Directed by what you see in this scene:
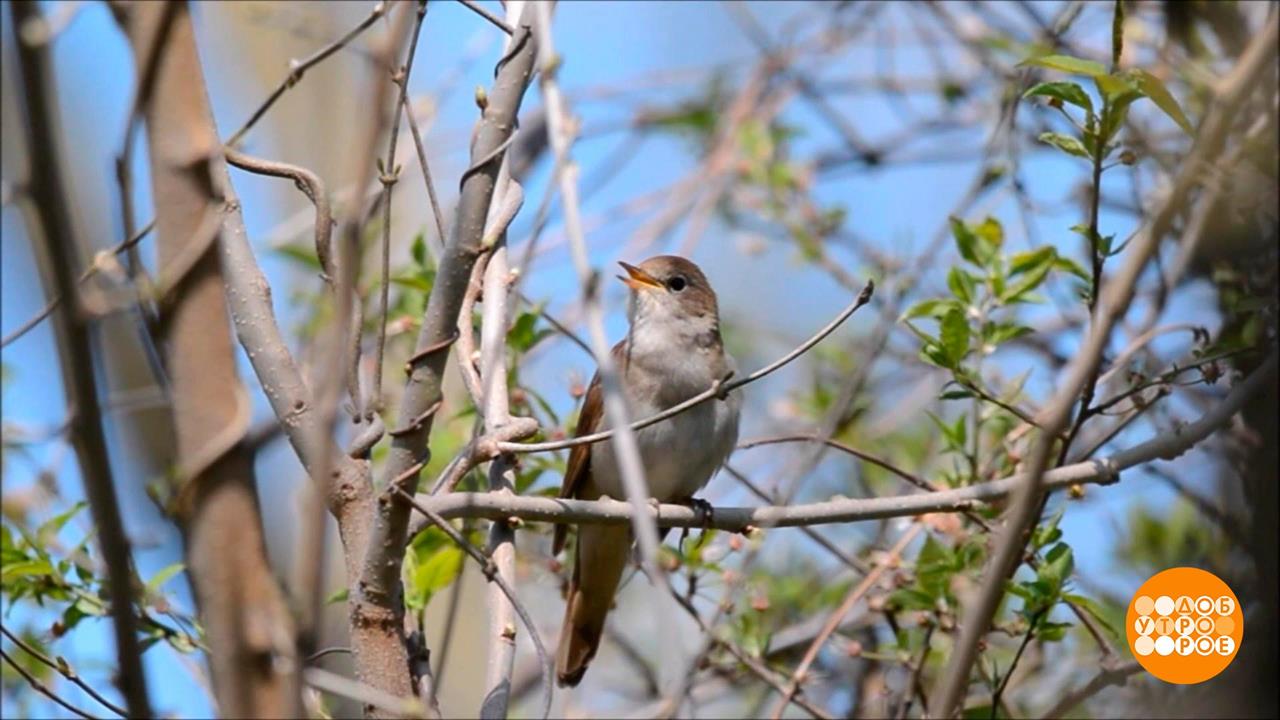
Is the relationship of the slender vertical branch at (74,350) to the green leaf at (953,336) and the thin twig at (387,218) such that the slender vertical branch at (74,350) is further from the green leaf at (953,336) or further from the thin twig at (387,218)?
the green leaf at (953,336)

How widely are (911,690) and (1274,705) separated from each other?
40.7 inches

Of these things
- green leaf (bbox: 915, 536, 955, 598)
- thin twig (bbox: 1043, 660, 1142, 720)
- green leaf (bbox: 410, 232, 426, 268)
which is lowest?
thin twig (bbox: 1043, 660, 1142, 720)

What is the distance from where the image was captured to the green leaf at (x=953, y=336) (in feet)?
12.3

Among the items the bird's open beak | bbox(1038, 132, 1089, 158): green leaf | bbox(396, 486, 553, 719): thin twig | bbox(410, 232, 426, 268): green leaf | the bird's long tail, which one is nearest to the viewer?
bbox(396, 486, 553, 719): thin twig

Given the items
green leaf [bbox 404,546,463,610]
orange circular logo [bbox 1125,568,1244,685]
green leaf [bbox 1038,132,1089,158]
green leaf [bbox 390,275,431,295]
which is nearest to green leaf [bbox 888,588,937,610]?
orange circular logo [bbox 1125,568,1244,685]

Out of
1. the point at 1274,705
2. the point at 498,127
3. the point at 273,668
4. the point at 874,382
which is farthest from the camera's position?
the point at 874,382

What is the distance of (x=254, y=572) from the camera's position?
5.47ft

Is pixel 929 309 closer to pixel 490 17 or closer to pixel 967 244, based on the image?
pixel 967 244

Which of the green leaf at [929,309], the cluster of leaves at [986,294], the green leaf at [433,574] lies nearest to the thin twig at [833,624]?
the cluster of leaves at [986,294]

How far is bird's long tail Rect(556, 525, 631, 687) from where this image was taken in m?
4.98

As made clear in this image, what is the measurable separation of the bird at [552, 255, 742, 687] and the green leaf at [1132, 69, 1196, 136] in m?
2.03

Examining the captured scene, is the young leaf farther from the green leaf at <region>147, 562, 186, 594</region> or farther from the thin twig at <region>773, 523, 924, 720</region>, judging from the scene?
the green leaf at <region>147, 562, 186, 594</region>

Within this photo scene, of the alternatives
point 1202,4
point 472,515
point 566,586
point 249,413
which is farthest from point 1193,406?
point 249,413

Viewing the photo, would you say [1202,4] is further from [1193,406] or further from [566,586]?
[566,586]
